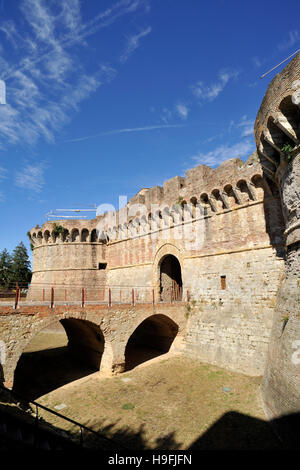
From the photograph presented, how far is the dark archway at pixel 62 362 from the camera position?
10627mm

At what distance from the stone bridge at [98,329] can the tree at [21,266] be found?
2380 centimetres

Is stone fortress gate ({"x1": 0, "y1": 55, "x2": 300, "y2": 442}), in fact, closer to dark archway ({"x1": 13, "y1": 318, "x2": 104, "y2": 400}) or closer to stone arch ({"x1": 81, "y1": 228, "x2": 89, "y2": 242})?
dark archway ({"x1": 13, "y1": 318, "x2": 104, "y2": 400})

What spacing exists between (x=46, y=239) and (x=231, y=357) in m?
18.9

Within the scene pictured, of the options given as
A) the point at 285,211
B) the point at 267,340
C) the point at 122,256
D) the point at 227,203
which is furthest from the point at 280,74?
the point at 122,256

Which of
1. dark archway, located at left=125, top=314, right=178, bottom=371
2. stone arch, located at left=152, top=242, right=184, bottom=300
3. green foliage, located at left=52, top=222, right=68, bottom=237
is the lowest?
dark archway, located at left=125, top=314, right=178, bottom=371

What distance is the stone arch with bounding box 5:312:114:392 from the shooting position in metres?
8.08

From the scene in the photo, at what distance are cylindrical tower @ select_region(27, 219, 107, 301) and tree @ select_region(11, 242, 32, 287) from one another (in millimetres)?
13115

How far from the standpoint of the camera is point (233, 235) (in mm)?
13672

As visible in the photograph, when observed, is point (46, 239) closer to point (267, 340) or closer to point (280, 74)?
point (267, 340)

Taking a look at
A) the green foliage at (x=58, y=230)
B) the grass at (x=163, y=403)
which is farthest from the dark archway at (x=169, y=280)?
the green foliage at (x=58, y=230)

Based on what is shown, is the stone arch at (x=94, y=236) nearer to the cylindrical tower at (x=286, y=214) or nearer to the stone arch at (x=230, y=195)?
the stone arch at (x=230, y=195)

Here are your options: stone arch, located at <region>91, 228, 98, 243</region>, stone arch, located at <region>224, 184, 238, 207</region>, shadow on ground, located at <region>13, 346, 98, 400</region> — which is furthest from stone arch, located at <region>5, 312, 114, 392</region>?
stone arch, located at <region>91, 228, 98, 243</region>

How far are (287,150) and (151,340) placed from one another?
12.8 metres

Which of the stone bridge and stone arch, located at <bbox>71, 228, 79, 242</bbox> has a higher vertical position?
stone arch, located at <bbox>71, 228, 79, 242</bbox>
